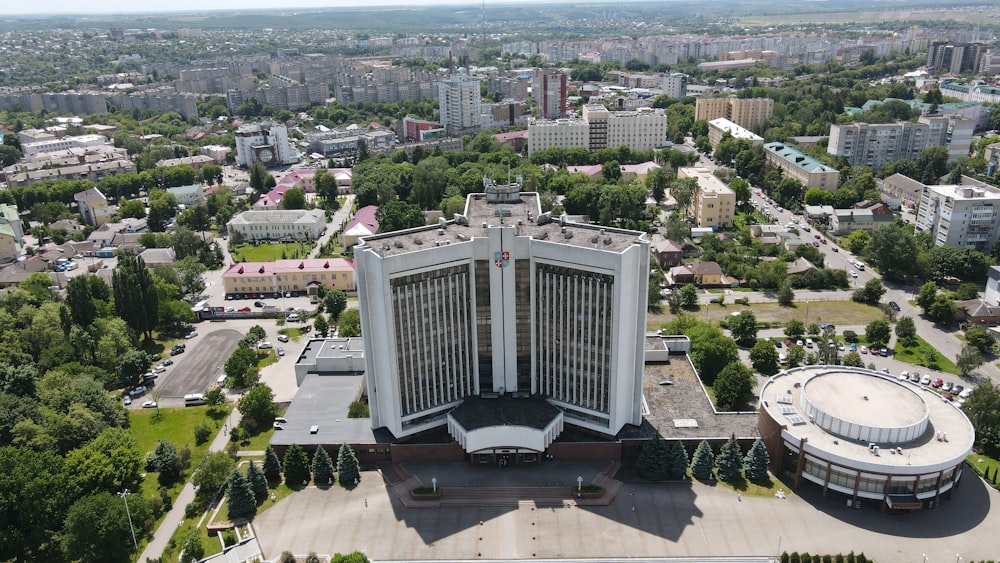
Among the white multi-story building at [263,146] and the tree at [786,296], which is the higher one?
the white multi-story building at [263,146]

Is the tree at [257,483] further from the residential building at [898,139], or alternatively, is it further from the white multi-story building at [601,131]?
the residential building at [898,139]

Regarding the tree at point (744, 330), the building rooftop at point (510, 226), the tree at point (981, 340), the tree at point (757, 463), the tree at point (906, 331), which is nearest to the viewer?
the tree at point (757, 463)

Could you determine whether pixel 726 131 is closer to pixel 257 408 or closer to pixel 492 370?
pixel 492 370

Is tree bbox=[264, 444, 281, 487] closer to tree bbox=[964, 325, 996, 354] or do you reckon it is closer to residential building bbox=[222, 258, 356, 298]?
residential building bbox=[222, 258, 356, 298]

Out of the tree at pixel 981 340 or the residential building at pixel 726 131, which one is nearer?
the tree at pixel 981 340

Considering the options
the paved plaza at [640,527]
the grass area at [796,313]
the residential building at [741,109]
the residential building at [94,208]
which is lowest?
the grass area at [796,313]

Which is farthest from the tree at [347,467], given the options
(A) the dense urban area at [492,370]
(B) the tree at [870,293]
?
(B) the tree at [870,293]
